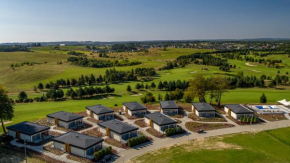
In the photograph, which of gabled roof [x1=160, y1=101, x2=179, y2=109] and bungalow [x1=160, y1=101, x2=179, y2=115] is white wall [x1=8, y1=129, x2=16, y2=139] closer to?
bungalow [x1=160, y1=101, x2=179, y2=115]

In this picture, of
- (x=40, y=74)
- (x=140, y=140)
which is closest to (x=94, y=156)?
(x=140, y=140)

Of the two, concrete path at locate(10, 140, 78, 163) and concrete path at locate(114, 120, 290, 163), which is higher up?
concrete path at locate(114, 120, 290, 163)

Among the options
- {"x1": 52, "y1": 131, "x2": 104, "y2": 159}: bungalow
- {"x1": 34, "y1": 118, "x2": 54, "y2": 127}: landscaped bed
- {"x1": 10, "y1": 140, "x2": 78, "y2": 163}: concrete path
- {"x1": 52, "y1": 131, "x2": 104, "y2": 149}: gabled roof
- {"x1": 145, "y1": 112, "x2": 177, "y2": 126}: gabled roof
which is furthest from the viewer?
{"x1": 34, "y1": 118, "x2": 54, "y2": 127}: landscaped bed

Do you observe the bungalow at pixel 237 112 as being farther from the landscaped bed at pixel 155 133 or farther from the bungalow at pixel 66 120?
the bungalow at pixel 66 120

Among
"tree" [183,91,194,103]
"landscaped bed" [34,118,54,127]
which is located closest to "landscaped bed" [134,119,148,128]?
"tree" [183,91,194,103]

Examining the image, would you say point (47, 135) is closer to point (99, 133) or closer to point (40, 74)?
point (99, 133)

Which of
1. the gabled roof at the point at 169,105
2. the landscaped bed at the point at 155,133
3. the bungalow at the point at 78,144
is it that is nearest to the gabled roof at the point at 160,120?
the landscaped bed at the point at 155,133

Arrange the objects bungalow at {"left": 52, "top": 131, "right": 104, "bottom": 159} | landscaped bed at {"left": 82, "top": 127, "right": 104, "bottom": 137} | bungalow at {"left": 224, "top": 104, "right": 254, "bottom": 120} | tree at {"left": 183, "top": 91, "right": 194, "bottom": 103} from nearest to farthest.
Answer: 1. bungalow at {"left": 52, "top": 131, "right": 104, "bottom": 159}
2. landscaped bed at {"left": 82, "top": 127, "right": 104, "bottom": 137}
3. bungalow at {"left": 224, "top": 104, "right": 254, "bottom": 120}
4. tree at {"left": 183, "top": 91, "right": 194, "bottom": 103}
